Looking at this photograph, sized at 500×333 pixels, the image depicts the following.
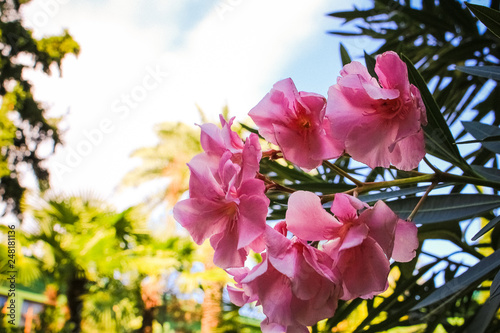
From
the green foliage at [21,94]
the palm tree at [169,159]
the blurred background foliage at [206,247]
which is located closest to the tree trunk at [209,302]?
the blurred background foliage at [206,247]

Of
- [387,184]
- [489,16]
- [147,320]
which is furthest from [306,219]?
[147,320]

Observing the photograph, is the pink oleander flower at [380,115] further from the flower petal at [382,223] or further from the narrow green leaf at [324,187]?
the narrow green leaf at [324,187]

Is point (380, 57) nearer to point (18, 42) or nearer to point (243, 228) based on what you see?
point (243, 228)

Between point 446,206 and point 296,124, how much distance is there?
306 mm

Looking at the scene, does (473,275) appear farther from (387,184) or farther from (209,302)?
(209,302)

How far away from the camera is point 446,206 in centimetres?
59

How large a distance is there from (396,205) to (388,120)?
9.9 inches

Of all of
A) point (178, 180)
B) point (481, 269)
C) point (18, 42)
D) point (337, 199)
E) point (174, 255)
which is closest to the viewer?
point (337, 199)

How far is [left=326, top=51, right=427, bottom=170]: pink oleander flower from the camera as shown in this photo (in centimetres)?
35

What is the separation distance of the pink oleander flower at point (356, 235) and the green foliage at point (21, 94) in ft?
29.5

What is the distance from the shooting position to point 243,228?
1.16 ft

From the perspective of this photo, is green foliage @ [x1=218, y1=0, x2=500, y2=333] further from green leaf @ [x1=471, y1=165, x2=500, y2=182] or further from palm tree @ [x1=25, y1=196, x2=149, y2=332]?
palm tree @ [x1=25, y1=196, x2=149, y2=332]

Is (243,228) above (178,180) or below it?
below

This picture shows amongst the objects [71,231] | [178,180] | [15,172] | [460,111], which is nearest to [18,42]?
[15,172]
